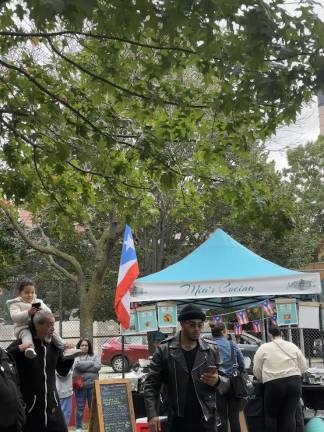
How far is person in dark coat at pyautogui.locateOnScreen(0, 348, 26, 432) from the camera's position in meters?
5.18

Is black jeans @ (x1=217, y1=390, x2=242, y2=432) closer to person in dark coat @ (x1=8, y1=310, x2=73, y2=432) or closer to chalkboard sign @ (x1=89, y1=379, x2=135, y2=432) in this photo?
chalkboard sign @ (x1=89, y1=379, x2=135, y2=432)

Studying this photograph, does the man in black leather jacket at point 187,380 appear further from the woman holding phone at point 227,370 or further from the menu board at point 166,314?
the menu board at point 166,314

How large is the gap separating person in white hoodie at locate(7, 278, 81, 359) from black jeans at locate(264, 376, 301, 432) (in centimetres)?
422

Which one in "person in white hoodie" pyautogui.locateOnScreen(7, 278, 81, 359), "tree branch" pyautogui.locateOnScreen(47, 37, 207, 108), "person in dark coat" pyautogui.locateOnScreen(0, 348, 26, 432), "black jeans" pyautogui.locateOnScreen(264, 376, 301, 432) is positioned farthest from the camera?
"black jeans" pyautogui.locateOnScreen(264, 376, 301, 432)

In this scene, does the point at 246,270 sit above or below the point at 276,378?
above

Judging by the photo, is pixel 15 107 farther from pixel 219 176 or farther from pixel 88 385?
pixel 88 385

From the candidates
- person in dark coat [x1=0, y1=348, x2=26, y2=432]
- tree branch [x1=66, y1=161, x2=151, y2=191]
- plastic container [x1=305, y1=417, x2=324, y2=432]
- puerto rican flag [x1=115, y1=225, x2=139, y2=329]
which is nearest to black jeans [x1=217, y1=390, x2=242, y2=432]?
plastic container [x1=305, y1=417, x2=324, y2=432]

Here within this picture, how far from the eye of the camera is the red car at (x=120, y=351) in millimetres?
26641

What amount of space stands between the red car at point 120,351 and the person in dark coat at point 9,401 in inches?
833

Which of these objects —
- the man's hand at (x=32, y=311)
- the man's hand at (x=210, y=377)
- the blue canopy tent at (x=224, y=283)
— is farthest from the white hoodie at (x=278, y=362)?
the man's hand at (x=32, y=311)

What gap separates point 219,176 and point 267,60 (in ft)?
16.1

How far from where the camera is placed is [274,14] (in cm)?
602

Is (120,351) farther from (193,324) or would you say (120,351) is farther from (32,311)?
(193,324)

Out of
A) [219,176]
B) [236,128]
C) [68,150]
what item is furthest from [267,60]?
[219,176]
